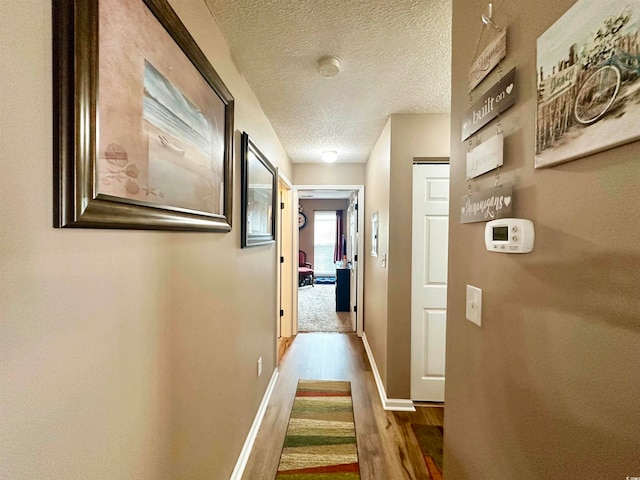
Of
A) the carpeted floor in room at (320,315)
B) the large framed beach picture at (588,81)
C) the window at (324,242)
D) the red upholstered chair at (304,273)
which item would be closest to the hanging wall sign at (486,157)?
the large framed beach picture at (588,81)

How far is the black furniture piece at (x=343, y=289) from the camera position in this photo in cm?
497

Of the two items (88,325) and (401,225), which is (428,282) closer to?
(401,225)

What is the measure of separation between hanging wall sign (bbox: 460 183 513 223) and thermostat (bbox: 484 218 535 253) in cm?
4

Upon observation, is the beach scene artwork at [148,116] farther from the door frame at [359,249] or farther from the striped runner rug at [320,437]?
the door frame at [359,249]

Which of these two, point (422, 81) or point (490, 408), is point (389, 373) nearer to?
point (490, 408)

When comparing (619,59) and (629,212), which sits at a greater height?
(619,59)

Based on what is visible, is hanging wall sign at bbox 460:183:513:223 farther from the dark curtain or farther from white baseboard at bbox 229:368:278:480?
the dark curtain

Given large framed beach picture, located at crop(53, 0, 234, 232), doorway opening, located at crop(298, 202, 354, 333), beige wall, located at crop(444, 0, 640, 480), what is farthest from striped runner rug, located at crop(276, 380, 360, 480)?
doorway opening, located at crop(298, 202, 354, 333)

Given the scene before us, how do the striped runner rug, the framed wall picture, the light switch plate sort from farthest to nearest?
the framed wall picture
the striped runner rug
the light switch plate

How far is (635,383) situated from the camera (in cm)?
45

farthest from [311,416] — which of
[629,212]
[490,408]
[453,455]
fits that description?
[629,212]

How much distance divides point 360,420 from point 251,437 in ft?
2.59

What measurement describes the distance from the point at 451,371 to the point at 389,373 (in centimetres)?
124

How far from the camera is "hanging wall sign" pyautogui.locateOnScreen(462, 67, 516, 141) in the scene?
74cm
